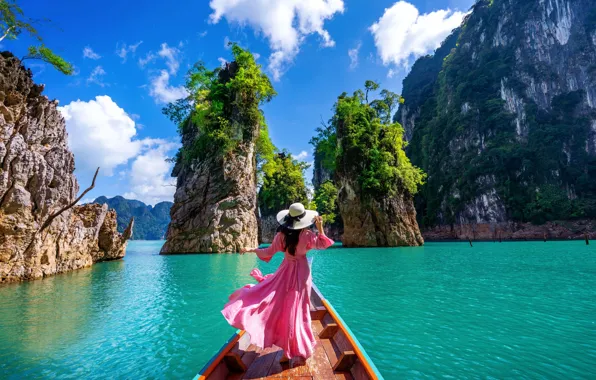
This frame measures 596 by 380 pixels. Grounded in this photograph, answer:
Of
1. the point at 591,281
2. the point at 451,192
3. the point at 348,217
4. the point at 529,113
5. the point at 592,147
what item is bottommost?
the point at 591,281

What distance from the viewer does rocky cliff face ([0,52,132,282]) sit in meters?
10.7

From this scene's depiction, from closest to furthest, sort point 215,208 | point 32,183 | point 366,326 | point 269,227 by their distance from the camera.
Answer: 1. point 366,326
2. point 32,183
3. point 215,208
4. point 269,227

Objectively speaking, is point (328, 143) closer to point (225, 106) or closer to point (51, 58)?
point (225, 106)

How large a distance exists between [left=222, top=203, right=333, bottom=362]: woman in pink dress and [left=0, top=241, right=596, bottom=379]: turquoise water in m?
1.72

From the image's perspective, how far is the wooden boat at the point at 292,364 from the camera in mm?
2873

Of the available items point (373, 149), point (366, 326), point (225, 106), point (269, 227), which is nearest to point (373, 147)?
point (373, 149)

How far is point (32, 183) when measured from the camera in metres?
11.5

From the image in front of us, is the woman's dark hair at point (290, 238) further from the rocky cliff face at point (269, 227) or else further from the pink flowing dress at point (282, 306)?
the rocky cliff face at point (269, 227)

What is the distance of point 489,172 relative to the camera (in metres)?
53.3

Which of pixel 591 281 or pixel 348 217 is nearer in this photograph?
pixel 591 281

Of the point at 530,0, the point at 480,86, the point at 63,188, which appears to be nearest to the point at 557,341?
the point at 63,188

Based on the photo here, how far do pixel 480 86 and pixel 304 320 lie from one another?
71244mm

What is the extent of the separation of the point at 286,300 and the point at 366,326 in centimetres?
344

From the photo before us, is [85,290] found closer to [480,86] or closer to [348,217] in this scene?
[348,217]
